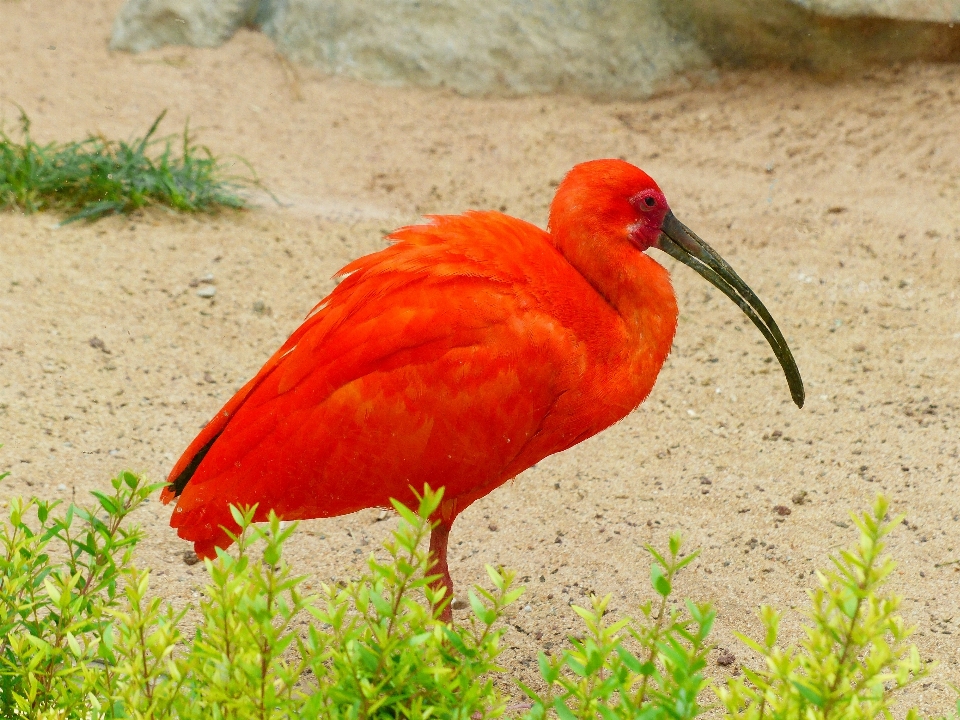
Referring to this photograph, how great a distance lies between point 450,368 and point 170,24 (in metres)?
5.84

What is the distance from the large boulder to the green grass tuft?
6.80 ft

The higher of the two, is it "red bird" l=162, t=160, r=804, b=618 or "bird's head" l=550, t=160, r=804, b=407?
"bird's head" l=550, t=160, r=804, b=407

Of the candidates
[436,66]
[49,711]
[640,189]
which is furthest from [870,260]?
[49,711]

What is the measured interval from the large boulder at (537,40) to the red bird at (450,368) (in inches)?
175

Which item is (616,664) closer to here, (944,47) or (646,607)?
(646,607)

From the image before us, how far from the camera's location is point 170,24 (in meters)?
7.72

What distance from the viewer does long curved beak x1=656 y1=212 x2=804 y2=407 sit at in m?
3.39

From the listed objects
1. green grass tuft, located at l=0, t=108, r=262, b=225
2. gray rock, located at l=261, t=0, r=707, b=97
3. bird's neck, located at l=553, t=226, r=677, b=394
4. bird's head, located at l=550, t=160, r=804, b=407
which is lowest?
green grass tuft, located at l=0, t=108, r=262, b=225

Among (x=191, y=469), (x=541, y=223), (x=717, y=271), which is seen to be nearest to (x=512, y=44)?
(x=541, y=223)

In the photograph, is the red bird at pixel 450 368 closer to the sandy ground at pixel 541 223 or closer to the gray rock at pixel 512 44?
the sandy ground at pixel 541 223

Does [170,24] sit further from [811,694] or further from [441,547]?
[811,694]

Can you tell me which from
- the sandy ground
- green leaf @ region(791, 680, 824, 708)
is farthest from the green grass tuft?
green leaf @ region(791, 680, 824, 708)

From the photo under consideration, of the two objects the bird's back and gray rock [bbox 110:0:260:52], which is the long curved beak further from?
gray rock [bbox 110:0:260:52]

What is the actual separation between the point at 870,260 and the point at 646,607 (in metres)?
4.00
